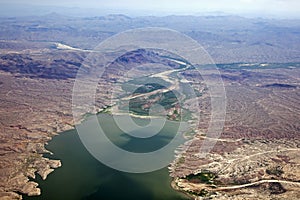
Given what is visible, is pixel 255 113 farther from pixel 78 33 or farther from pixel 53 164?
pixel 78 33

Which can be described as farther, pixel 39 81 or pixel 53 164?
pixel 39 81

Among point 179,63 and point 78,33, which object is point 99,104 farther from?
point 78,33

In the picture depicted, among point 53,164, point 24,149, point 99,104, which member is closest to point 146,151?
point 53,164

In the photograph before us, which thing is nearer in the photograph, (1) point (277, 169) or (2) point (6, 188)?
(2) point (6, 188)

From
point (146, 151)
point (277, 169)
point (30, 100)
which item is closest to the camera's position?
point (277, 169)

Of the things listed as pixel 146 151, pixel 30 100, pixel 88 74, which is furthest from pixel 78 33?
pixel 146 151

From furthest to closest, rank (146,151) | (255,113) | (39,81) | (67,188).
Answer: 1. (39,81)
2. (255,113)
3. (146,151)
4. (67,188)
